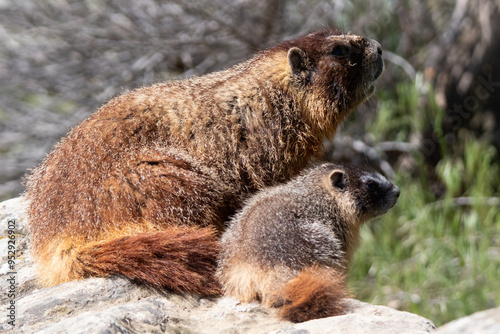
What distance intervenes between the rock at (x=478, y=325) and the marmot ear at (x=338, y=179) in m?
2.24

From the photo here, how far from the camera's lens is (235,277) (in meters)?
4.20

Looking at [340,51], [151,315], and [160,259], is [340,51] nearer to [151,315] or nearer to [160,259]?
[160,259]

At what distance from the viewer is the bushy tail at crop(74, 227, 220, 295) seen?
13.7 ft

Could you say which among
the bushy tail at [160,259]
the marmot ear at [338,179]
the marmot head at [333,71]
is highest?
the marmot head at [333,71]

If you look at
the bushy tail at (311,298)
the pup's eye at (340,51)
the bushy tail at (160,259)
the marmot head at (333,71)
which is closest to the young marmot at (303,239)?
the bushy tail at (311,298)

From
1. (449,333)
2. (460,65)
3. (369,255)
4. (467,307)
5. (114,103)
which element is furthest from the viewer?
(460,65)

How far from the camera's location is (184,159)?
15.6ft

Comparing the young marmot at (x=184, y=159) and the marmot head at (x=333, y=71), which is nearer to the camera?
the young marmot at (x=184, y=159)

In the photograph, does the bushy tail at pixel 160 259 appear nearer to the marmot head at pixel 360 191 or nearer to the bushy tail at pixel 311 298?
the bushy tail at pixel 311 298

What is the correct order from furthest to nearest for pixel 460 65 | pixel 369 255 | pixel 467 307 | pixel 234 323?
pixel 460 65
pixel 369 255
pixel 467 307
pixel 234 323

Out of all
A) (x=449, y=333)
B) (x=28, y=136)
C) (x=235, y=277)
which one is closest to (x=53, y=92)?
(x=28, y=136)

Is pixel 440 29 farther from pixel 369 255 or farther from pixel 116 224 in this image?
pixel 116 224

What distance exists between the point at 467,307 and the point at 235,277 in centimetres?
484

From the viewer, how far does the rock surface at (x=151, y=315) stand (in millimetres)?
3502
